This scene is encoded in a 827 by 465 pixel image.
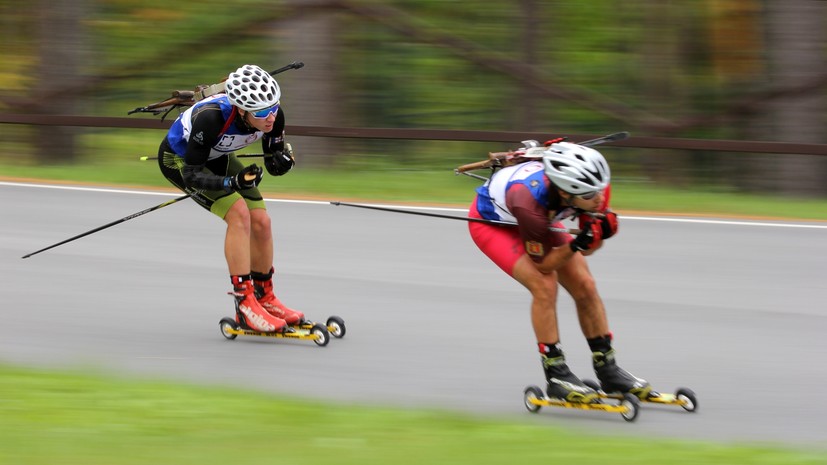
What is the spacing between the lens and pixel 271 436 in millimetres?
5742

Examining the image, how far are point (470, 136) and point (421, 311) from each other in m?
5.53

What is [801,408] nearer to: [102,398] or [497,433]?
[497,433]

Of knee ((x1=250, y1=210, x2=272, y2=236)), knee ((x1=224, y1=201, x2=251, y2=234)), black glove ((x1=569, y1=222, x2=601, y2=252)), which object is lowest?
knee ((x1=250, y1=210, x2=272, y2=236))

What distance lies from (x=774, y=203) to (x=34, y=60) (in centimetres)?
1125

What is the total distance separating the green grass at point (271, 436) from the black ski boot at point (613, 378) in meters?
0.54

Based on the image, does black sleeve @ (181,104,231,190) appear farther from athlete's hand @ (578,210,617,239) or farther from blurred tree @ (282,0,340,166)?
blurred tree @ (282,0,340,166)

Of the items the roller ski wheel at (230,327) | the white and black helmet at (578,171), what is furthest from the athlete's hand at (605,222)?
the roller ski wheel at (230,327)

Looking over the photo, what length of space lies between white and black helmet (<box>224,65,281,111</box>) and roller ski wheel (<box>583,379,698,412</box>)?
8.39 ft

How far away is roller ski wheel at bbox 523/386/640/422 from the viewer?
6.62 m

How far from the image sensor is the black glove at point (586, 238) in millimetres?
6168

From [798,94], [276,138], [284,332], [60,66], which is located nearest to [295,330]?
[284,332]

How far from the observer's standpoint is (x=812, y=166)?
47.0 feet

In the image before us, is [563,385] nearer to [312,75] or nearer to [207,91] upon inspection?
[207,91]

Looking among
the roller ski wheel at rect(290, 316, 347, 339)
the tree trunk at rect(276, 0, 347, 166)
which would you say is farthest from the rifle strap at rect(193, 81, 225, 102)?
the tree trunk at rect(276, 0, 347, 166)
